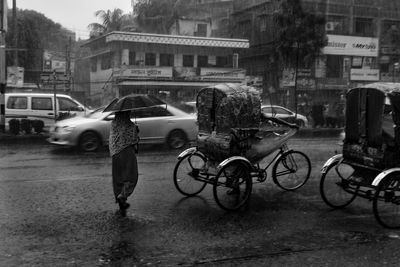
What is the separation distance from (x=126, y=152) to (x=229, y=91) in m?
1.76

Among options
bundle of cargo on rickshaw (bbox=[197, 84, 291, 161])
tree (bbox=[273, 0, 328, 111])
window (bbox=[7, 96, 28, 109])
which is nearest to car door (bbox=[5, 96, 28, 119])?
window (bbox=[7, 96, 28, 109])

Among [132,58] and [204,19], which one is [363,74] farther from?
[132,58]

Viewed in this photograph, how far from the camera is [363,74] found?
3716cm

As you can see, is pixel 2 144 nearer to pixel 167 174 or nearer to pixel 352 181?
pixel 167 174

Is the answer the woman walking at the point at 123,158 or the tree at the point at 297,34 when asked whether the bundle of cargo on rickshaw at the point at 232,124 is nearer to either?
the woman walking at the point at 123,158

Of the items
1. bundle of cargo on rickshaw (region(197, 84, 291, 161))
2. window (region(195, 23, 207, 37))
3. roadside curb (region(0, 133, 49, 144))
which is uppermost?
window (region(195, 23, 207, 37))

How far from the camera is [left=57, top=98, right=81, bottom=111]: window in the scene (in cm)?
1709

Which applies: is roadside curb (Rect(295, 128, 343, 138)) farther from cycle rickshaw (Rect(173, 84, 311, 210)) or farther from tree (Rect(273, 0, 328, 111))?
cycle rickshaw (Rect(173, 84, 311, 210))

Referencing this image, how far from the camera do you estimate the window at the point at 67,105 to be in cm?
1709

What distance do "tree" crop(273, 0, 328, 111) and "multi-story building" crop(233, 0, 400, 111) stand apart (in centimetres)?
161

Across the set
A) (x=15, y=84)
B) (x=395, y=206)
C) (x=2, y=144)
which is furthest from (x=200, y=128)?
(x=15, y=84)

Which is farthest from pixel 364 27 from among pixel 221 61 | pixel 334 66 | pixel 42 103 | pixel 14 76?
pixel 42 103

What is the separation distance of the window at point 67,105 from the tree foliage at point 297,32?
54.7 ft

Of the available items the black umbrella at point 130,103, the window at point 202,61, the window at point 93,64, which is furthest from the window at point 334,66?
the black umbrella at point 130,103
